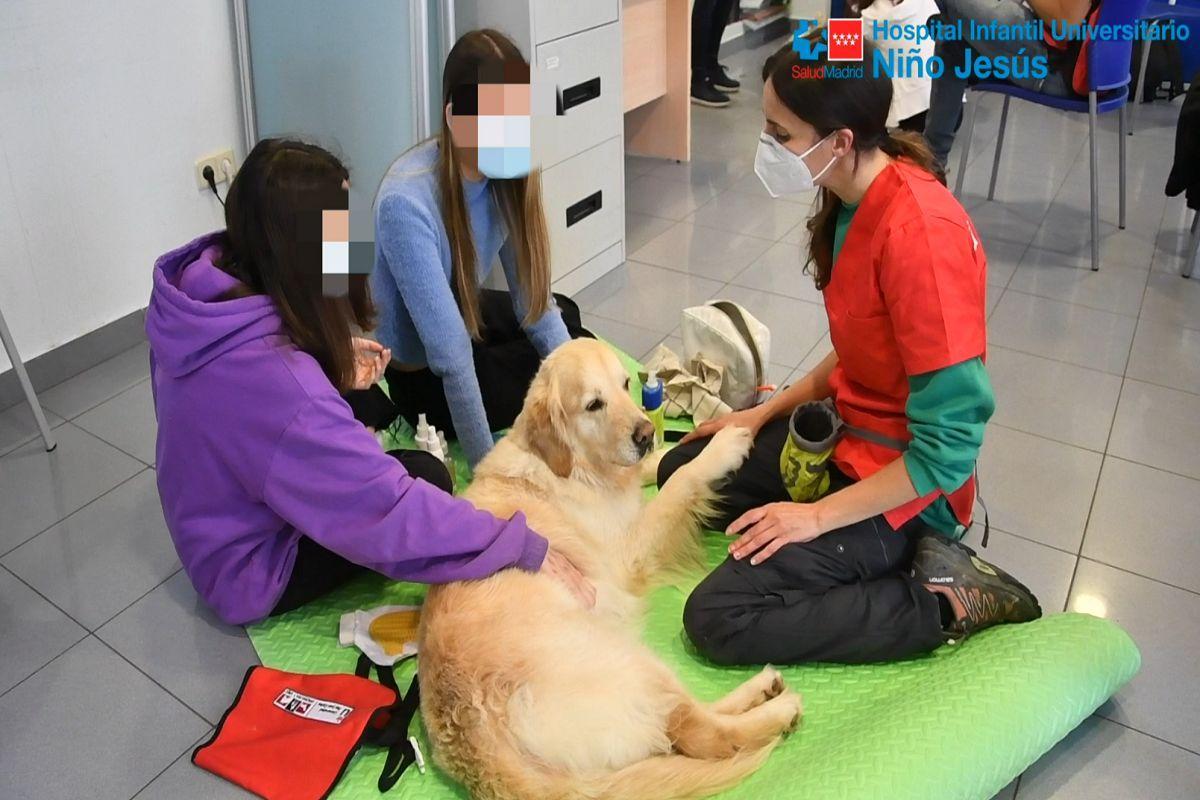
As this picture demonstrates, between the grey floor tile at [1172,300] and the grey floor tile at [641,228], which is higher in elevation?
the grey floor tile at [641,228]

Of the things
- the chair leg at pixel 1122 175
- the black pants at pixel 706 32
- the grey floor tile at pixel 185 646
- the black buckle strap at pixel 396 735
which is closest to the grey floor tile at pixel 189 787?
the grey floor tile at pixel 185 646

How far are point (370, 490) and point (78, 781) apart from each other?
0.77 meters

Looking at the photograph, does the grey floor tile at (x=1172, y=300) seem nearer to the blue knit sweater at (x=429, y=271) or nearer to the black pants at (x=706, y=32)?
the blue knit sweater at (x=429, y=271)

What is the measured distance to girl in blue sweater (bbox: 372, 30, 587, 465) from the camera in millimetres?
1999

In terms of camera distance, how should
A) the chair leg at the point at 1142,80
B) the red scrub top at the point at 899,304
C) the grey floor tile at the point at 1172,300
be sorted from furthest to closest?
the chair leg at the point at 1142,80
the grey floor tile at the point at 1172,300
the red scrub top at the point at 899,304

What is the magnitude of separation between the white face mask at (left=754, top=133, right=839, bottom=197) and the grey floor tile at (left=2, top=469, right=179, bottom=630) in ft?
5.30

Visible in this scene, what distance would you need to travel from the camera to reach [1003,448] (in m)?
2.59

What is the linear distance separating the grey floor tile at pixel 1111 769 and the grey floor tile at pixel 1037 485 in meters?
0.56

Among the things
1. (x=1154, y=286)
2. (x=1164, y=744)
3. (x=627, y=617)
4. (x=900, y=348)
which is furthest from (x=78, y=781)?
(x=1154, y=286)

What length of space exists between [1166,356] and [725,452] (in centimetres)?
184

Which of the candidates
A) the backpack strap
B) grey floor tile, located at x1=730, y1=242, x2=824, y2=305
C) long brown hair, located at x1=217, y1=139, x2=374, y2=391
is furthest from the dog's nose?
grey floor tile, located at x1=730, y1=242, x2=824, y2=305

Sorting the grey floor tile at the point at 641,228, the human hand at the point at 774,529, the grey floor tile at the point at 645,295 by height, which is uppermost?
the grey floor tile at the point at 641,228

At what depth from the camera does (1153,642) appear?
6.48 ft

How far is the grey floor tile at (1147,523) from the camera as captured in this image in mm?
2178
